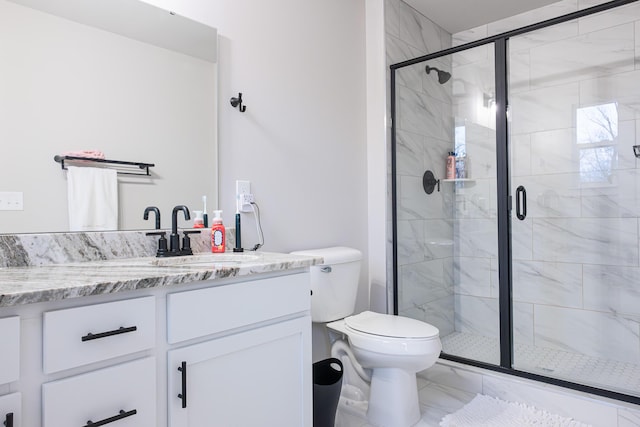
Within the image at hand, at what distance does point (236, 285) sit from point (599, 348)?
2343 millimetres

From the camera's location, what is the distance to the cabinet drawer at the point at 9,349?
77 centimetres

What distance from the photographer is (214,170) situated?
68.4 inches

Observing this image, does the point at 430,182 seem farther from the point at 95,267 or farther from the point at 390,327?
the point at 95,267

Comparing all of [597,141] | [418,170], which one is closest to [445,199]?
[418,170]

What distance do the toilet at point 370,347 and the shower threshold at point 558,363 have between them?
0.67 metres

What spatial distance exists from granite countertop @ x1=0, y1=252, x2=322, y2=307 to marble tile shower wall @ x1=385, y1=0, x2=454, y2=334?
135cm

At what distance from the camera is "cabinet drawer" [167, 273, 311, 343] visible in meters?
1.05

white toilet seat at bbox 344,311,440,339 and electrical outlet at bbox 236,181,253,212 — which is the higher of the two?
electrical outlet at bbox 236,181,253,212

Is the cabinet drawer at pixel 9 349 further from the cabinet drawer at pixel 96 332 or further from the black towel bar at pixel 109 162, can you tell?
the black towel bar at pixel 109 162

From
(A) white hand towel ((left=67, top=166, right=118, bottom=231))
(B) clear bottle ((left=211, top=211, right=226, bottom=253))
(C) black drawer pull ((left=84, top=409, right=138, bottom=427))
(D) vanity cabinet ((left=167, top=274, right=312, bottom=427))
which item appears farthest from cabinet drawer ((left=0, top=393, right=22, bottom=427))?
(B) clear bottle ((left=211, top=211, right=226, bottom=253))

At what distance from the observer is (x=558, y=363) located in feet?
7.49

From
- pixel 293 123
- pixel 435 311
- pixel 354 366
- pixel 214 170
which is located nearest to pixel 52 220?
pixel 214 170

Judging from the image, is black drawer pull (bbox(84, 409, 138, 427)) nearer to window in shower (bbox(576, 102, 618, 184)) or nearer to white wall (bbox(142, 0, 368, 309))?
white wall (bbox(142, 0, 368, 309))

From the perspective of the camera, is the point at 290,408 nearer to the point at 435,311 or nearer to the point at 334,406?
the point at 334,406
